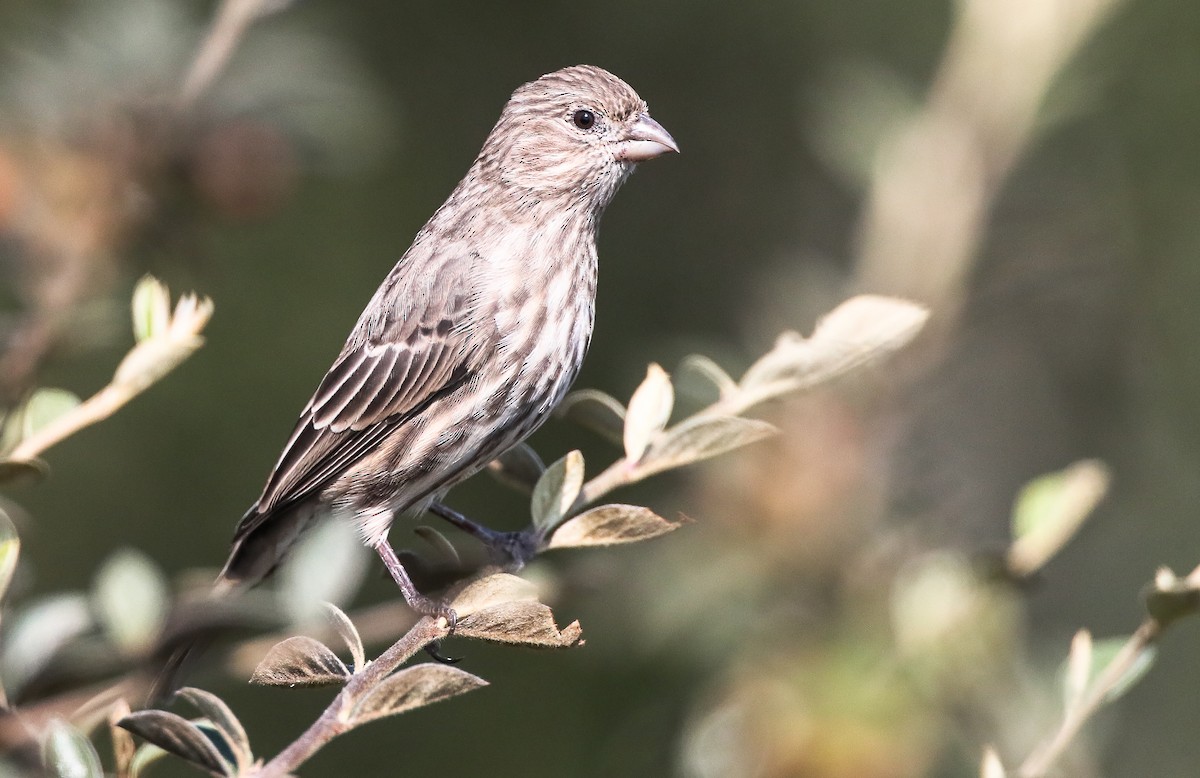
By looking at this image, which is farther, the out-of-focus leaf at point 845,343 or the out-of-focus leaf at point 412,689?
the out-of-focus leaf at point 845,343

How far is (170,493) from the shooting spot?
608 cm

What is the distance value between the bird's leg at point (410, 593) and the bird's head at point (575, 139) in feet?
3.83

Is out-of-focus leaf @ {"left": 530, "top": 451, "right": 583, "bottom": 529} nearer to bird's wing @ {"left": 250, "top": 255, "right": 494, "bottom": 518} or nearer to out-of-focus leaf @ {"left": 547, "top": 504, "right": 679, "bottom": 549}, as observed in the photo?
out-of-focus leaf @ {"left": 547, "top": 504, "right": 679, "bottom": 549}

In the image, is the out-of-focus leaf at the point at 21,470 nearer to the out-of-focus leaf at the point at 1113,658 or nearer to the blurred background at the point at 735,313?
the blurred background at the point at 735,313

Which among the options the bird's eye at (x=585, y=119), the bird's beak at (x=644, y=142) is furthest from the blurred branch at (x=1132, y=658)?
the bird's eye at (x=585, y=119)

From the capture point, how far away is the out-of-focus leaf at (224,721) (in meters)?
1.85

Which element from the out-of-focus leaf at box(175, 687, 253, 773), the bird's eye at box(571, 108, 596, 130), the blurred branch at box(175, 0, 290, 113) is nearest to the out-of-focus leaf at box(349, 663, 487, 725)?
the out-of-focus leaf at box(175, 687, 253, 773)

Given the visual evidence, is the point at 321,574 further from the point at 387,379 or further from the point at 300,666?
the point at 387,379

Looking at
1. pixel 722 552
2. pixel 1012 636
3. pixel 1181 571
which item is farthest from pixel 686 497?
pixel 1181 571

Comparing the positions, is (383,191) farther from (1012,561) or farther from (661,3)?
(1012,561)

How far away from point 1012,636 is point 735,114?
6.16 meters

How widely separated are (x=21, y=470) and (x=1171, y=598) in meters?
1.69

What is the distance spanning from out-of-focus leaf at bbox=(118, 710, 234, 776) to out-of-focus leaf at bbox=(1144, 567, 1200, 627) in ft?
4.23

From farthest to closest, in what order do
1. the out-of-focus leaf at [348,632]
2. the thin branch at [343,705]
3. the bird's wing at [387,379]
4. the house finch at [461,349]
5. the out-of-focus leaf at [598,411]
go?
1. the bird's wing at [387,379]
2. the house finch at [461,349]
3. the out-of-focus leaf at [598,411]
4. the out-of-focus leaf at [348,632]
5. the thin branch at [343,705]
